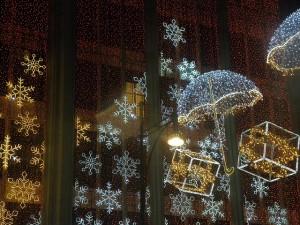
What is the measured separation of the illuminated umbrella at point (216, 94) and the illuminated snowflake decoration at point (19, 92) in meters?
2.51

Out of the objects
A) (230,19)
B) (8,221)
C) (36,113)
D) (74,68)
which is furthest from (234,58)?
(8,221)

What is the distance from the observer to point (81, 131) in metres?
9.98

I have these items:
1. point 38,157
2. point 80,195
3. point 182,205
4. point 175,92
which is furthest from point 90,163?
point 175,92

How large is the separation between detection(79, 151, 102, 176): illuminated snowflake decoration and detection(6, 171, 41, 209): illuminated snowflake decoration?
2.82 ft

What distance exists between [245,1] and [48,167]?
606cm

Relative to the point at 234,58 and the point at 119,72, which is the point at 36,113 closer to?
the point at 119,72

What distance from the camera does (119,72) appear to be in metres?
10.6

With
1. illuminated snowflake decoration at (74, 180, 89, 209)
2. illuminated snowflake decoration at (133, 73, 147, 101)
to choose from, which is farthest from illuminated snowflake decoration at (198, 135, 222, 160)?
illuminated snowflake decoration at (74, 180, 89, 209)

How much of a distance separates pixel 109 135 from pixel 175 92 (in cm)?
176

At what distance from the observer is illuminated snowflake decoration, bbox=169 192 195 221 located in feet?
34.0

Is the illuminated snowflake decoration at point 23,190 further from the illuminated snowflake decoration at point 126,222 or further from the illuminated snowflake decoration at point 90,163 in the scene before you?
the illuminated snowflake decoration at point 126,222

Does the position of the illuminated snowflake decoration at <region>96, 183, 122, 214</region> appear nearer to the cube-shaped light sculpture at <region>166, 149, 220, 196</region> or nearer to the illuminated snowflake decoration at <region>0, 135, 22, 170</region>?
the cube-shaped light sculpture at <region>166, 149, 220, 196</region>

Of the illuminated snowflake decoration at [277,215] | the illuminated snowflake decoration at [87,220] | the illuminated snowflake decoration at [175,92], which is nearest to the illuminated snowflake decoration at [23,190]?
the illuminated snowflake decoration at [87,220]

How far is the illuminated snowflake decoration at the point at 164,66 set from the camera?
1135cm
